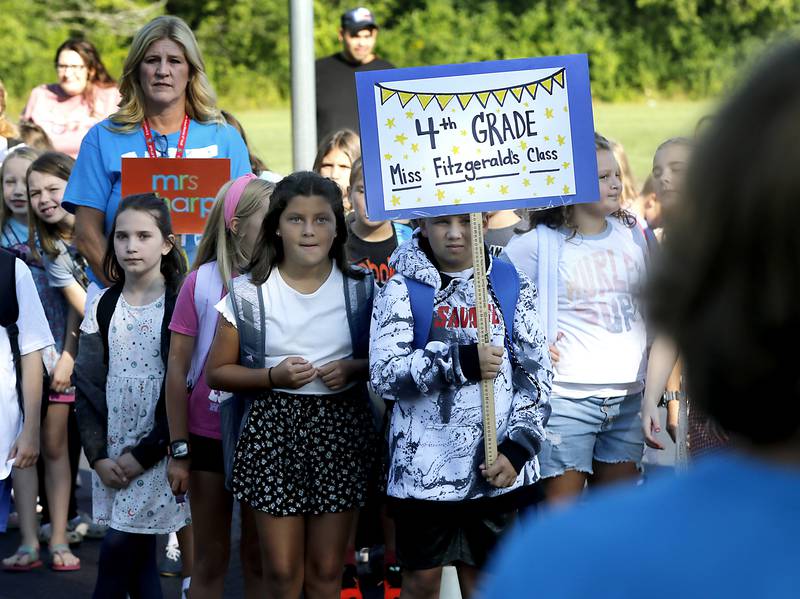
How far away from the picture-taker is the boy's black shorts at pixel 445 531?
3.96 m

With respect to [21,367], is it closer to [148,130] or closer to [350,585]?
[148,130]

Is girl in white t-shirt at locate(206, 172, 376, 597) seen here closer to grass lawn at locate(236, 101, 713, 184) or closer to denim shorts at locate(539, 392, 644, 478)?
denim shorts at locate(539, 392, 644, 478)

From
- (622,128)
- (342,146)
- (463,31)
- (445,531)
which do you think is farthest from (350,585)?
(463,31)

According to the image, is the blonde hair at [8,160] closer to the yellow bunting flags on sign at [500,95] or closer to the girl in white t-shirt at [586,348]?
the girl in white t-shirt at [586,348]

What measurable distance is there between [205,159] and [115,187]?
1.26 feet

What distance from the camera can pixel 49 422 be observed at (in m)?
5.87

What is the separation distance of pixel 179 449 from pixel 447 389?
3.21 ft

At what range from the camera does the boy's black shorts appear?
396 centimetres

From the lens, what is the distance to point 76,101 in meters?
9.55

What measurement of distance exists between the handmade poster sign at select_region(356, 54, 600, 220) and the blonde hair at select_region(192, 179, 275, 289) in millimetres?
565

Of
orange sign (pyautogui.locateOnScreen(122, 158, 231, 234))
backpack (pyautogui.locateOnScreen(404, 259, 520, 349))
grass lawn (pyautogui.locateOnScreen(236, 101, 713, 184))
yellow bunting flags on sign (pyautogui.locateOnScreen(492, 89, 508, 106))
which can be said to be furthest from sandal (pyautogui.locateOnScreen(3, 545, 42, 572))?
grass lawn (pyautogui.locateOnScreen(236, 101, 713, 184))

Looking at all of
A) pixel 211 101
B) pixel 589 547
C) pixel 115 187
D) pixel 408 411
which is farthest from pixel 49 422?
pixel 589 547

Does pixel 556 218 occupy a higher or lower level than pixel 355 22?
lower

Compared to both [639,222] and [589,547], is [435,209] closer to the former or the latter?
[639,222]
